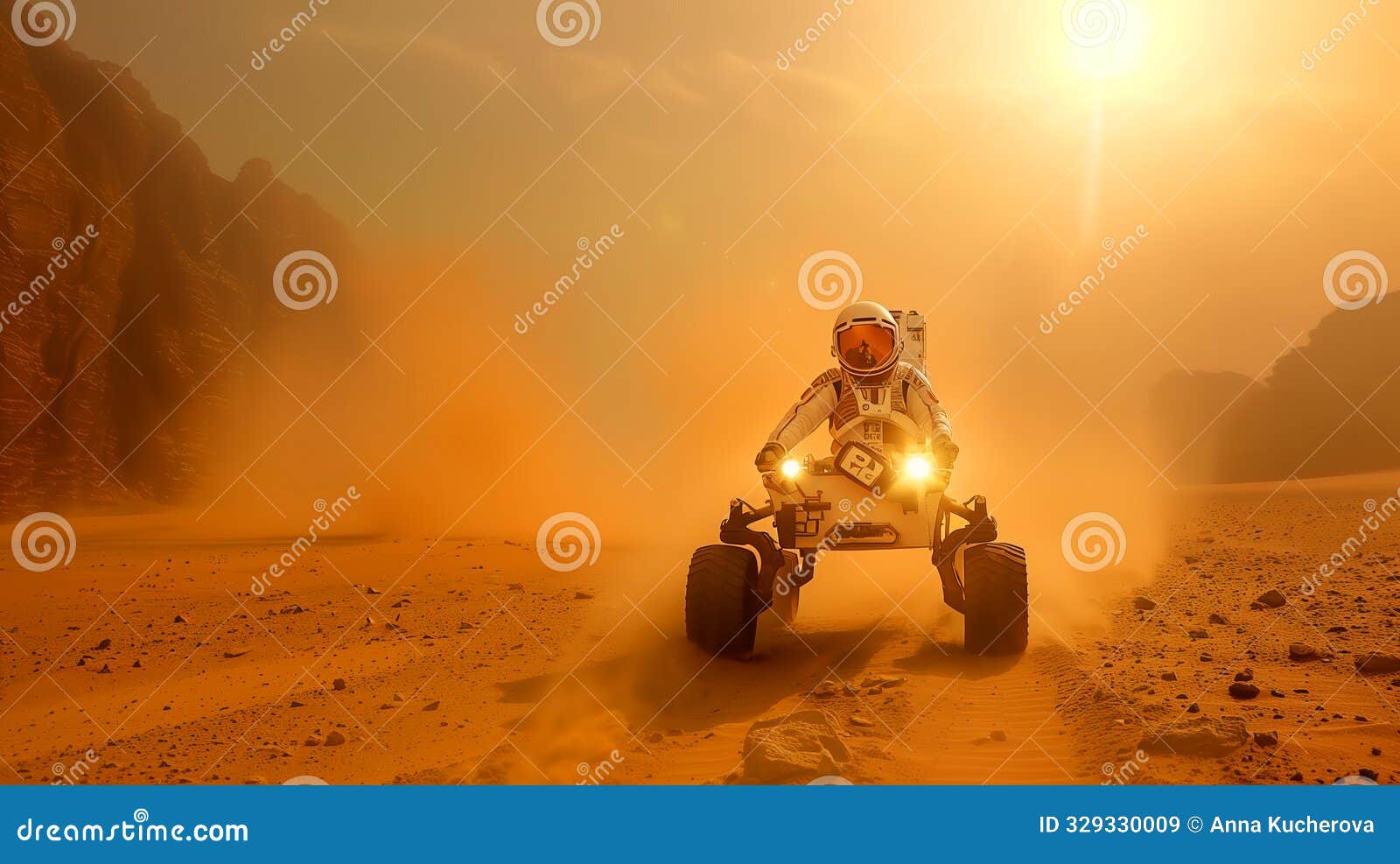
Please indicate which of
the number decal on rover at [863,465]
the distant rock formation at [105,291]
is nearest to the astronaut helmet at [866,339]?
the number decal on rover at [863,465]

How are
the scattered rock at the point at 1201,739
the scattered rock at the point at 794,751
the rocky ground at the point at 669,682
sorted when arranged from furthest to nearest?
1. the rocky ground at the point at 669,682
2. the scattered rock at the point at 1201,739
3. the scattered rock at the point at 794,751

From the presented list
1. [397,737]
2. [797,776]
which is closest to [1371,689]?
[797,776]

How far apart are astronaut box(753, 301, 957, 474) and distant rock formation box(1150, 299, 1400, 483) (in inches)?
1216

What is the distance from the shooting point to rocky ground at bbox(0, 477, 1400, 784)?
6.37 m

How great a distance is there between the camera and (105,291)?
3250 cm

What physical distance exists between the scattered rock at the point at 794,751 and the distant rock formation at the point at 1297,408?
114 ft

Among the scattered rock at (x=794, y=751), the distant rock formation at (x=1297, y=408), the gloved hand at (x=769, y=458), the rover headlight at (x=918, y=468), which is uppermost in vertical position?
the distant rock formation at (x=1297, y=408)

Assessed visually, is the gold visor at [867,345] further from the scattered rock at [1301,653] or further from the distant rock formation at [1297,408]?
the distant rock formation at [1297,408]

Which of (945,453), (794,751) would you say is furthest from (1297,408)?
(794,751)

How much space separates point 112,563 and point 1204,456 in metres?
40.4

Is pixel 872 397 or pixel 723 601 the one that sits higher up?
pixel 872 397

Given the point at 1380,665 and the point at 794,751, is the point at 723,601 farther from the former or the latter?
the point at 1380,665

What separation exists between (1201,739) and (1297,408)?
4066 cm

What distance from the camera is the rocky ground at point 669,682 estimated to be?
251 inches
